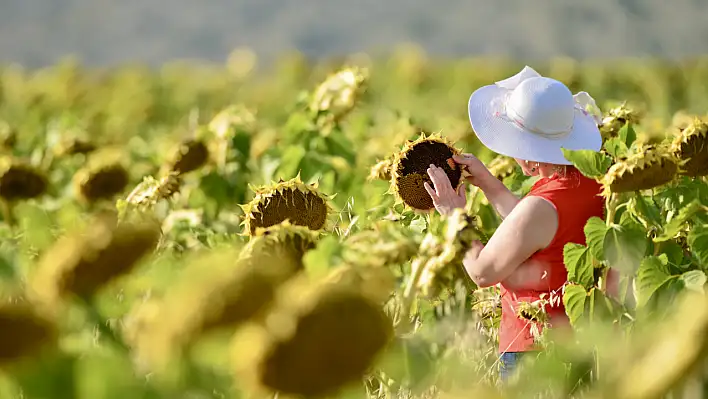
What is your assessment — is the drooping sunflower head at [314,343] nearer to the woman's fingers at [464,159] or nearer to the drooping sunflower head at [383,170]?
the woman's fingers at [464,159]

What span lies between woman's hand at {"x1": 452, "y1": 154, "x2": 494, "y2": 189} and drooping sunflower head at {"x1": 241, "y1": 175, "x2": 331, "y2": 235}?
0.43 meters

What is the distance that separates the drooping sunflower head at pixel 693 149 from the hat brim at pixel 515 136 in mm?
198

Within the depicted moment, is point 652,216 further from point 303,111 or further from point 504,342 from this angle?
point 303,111

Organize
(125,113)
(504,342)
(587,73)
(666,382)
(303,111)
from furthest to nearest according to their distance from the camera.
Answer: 1. (587,73)
2. (125,113)
3. (303,111)
4. (504,342)
5. (666,382)

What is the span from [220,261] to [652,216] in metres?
1.58

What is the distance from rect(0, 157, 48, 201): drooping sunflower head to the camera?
136 inches

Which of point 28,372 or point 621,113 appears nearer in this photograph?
point 28,372

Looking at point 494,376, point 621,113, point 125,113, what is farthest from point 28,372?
point 125,113

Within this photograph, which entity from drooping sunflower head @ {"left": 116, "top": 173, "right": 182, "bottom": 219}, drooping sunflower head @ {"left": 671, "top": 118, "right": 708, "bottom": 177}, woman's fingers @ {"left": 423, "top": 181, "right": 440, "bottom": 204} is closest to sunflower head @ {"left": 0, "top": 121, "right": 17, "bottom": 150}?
drooping sunflower head @ {"left": 116, "top": 173, "right": 182, "bottom": 219}

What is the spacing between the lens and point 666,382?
0.97 m

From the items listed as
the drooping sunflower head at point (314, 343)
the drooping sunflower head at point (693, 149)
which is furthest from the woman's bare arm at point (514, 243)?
the drooping sunflower head at point (314, 343)

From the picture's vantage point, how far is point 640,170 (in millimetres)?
2166

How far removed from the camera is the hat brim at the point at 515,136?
2.62m

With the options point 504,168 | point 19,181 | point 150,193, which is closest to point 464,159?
Result: point 504,168
